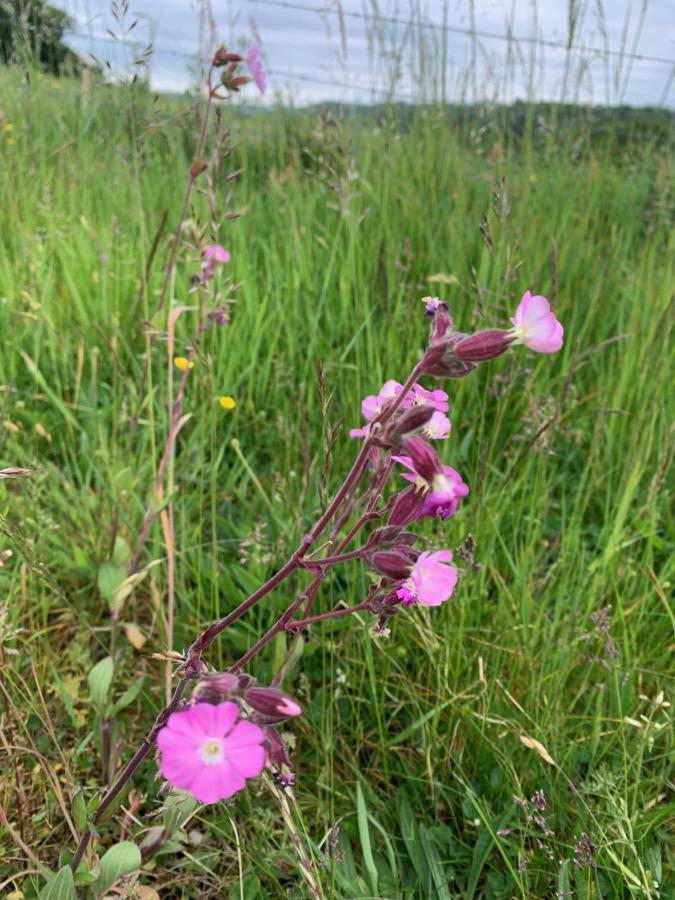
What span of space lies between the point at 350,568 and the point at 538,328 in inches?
38.4

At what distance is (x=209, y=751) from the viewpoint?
0.59 metres

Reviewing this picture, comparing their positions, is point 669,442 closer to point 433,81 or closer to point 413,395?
point 413,395

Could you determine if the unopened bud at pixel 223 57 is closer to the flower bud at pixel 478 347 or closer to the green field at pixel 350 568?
the green field at pixel 350 568

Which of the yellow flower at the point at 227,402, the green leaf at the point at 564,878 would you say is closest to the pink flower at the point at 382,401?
the green leaf at the point at 564,878

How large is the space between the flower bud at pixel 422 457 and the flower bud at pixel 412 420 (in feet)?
0.05

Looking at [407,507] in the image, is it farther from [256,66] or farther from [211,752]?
[256,66]

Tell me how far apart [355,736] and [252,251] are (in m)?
2.06

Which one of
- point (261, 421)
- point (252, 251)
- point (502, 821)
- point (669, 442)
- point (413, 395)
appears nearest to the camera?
point (413, 395)

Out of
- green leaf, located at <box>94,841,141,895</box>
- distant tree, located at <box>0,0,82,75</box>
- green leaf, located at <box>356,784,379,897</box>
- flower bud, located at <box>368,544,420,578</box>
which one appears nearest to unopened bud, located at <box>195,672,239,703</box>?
flower bud, located at <box>368,544,420,578</box>

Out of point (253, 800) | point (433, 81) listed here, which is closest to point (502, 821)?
point (253, 800)

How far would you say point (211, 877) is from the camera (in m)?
1.14

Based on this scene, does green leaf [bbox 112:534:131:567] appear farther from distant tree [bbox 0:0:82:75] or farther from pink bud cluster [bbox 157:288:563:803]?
distant tree [bbox 0:0:82:75]

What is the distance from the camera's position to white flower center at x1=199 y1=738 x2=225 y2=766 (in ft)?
1.92

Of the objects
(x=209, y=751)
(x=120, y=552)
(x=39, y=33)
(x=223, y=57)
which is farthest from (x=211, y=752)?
(x=39, y=33)
